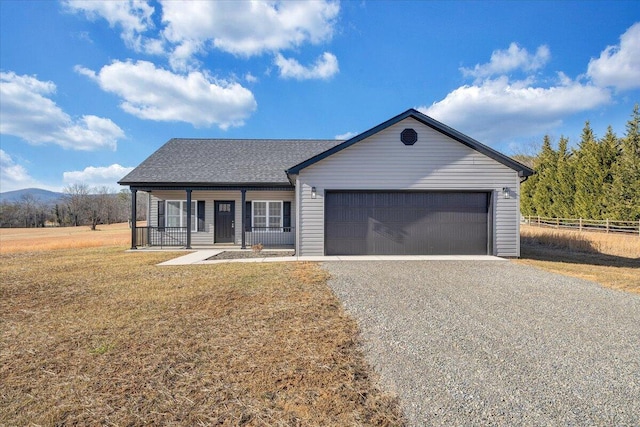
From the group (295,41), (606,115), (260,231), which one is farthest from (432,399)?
(606,115)

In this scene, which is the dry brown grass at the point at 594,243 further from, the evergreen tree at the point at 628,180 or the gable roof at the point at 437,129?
the evergreen tree at the point at 628,180

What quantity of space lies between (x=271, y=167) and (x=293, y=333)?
11.7m

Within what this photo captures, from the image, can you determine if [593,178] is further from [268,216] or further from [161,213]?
[161,213]

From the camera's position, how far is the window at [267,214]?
14570 millimetres

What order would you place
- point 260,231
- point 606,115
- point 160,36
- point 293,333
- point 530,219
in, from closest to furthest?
1. point 293,333
2. point 160,36
3. point 260,231
4. point 606,115
5. point 530,219

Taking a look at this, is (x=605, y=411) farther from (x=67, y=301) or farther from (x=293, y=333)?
(x=67, y=301)

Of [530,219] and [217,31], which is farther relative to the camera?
[530,219]

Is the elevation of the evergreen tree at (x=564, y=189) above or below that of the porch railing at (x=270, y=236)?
above

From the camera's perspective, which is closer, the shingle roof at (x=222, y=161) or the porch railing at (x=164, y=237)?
the shingle roof at (x=222, y=161)

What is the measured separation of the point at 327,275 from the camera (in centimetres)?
775

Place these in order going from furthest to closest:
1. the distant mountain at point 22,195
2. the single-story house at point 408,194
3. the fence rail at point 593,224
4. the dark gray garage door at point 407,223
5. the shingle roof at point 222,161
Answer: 1. the distant mountain at point 22,195
2. the fence rail at point 593,224
3. the shingle roof at point 222,161
4. the dark gray garage door at point 407,223
5. the single-story house at point 408,194

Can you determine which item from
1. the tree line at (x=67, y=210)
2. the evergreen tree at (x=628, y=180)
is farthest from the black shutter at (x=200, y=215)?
the tree line at (x=67, y=210)

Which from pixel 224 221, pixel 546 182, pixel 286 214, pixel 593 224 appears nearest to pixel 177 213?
pixel 224 221

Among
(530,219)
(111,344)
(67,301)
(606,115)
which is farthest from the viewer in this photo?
(530,219)
